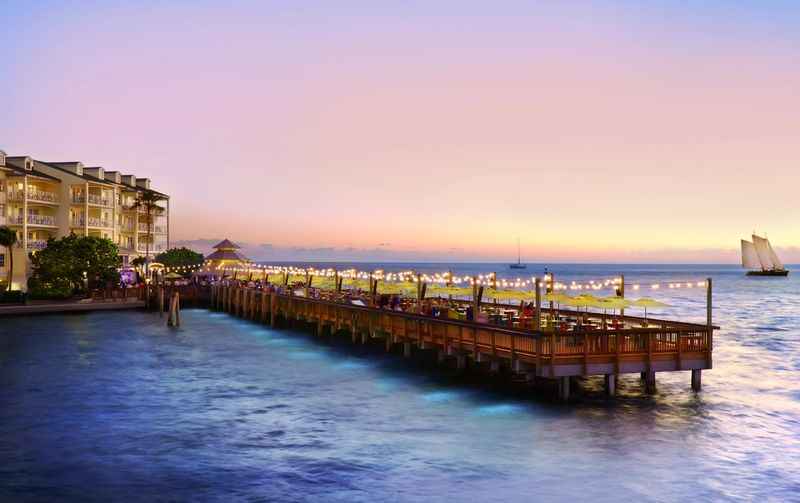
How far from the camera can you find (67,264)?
74.6 metres

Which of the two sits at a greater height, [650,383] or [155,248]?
[155,248]

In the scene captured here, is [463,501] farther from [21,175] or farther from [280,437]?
[21,175]

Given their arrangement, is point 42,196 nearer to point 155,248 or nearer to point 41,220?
point 41,220

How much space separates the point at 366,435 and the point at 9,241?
5835 cm

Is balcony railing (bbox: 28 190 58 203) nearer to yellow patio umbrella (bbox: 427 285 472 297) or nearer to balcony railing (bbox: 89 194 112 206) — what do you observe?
balcony railing (bbox: 89 194 112 206)

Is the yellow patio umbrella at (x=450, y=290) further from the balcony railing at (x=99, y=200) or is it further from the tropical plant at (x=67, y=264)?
the balcony railing at (x=99, y=200)

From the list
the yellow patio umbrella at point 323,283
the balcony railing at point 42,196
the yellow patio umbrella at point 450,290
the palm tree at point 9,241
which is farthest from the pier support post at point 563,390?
the balcony railing at point 42,196

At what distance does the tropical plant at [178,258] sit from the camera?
11219cm

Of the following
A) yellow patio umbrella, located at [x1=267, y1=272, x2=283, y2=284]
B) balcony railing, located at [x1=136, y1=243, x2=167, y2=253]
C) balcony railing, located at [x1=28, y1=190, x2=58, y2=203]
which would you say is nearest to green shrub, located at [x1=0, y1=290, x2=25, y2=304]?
balcony railing, located at [x1=28, y1=190, x2=58, y2=203]

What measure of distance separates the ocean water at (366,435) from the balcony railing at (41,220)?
39584 mm

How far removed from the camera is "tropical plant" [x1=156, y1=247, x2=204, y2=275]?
112188 millimetres

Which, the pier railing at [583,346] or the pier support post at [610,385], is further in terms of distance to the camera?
the pier support post at [610,385]

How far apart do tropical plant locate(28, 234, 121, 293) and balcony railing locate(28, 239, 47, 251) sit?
216 centimetres

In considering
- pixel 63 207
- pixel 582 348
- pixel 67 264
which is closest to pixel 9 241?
pixel 67 264
